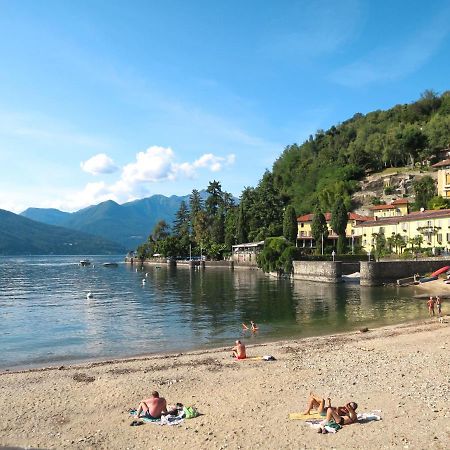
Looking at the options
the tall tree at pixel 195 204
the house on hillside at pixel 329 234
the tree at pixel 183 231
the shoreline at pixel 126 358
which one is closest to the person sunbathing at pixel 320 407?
the shoreline at pixel 126 358

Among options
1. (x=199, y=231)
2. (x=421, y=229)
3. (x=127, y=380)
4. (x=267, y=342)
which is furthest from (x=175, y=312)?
(x=199, y=231)

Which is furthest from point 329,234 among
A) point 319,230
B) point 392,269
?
point 392,269

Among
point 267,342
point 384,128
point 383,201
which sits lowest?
point 267,342

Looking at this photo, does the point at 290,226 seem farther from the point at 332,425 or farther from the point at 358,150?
the point at 332,425

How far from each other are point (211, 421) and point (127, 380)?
692 centimetres

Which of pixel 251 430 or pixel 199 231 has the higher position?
pixel 199 231

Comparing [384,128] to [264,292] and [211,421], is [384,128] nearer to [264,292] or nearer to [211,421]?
[264,292]

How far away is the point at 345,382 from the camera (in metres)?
18.8

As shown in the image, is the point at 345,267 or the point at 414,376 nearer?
the point at 414,376

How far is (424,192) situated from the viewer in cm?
11200

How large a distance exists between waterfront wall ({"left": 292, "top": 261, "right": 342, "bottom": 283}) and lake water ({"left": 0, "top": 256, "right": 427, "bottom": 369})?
831 centimetres

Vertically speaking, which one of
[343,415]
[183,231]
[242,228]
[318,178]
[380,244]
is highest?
[318,178]

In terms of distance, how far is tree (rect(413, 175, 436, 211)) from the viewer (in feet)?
358

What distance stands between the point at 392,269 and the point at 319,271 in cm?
1278
